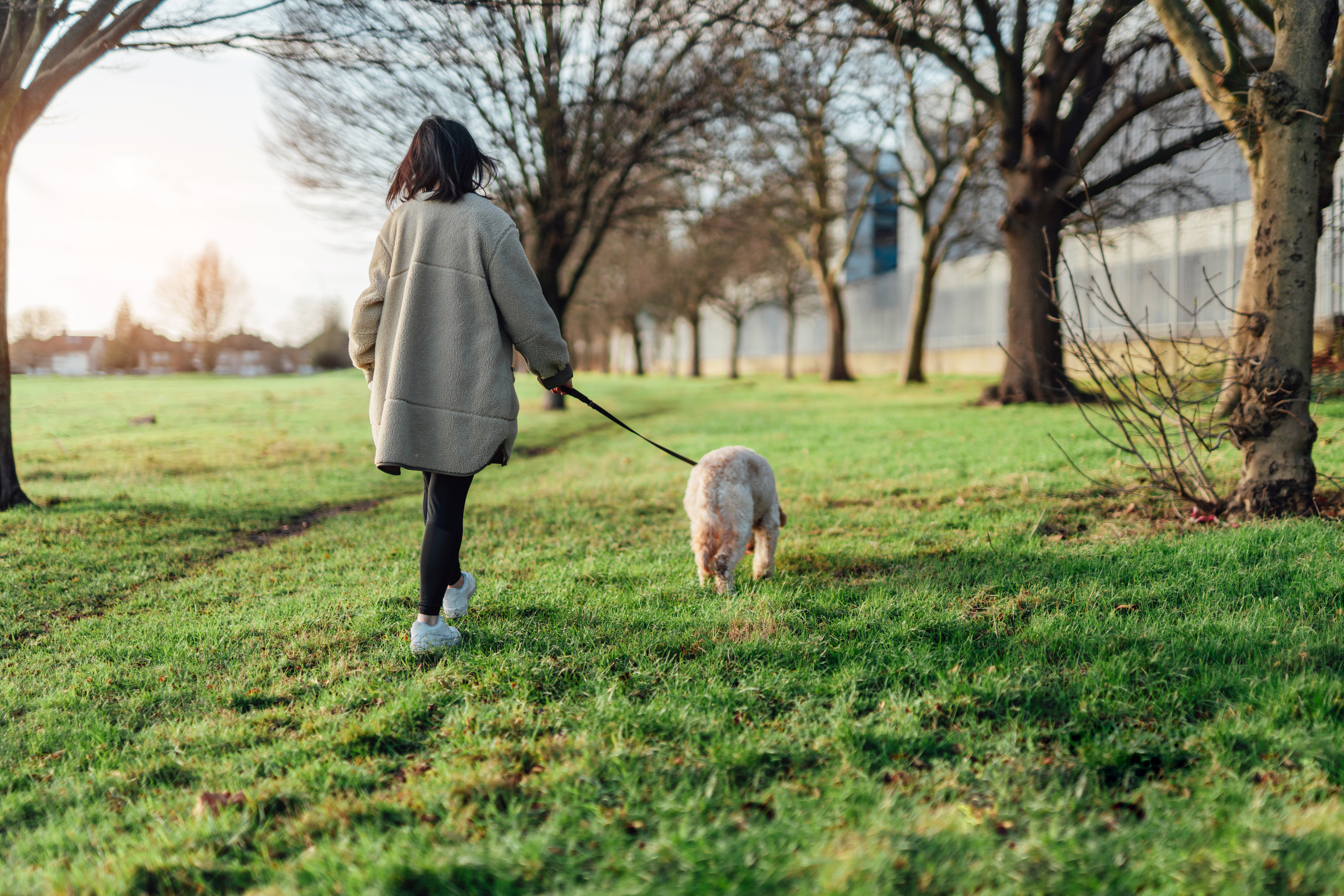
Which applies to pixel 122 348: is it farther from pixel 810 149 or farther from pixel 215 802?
pixel 215 802

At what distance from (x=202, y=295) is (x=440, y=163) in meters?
58.2

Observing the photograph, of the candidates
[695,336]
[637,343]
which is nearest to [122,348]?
[637,343]

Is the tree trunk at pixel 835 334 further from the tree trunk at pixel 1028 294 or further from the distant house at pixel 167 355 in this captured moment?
the distant house at pixel 167 355

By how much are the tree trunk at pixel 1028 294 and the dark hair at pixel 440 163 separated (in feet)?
38.3

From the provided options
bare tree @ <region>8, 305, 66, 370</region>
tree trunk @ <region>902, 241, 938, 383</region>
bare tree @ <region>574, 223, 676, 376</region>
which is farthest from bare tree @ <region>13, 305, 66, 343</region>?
tree trunk @ <region>902, 241, 938, 383</region>

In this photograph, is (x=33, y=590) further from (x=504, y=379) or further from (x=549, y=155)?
(x=549, y=155)

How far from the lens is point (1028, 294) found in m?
14.0

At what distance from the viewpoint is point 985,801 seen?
7.26 feet

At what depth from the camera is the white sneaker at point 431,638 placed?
3.42 metres

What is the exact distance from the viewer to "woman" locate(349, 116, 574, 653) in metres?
3.37

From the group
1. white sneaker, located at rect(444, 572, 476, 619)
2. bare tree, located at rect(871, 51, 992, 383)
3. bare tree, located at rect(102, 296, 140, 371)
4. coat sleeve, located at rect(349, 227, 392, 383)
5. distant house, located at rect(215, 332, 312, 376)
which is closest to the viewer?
coat sleeve, located at rect(349, 227, 392, 383)

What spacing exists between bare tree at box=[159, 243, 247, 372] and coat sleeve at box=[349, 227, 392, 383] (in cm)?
5500

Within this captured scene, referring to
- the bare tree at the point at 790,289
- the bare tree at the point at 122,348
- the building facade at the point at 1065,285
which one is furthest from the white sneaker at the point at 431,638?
the bare tree at the point at 122,348

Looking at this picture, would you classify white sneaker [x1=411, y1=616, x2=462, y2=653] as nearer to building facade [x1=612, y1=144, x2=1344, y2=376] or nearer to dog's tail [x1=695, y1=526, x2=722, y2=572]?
dog's tail [x1=695, y1=526, x2=722, y2=572]
